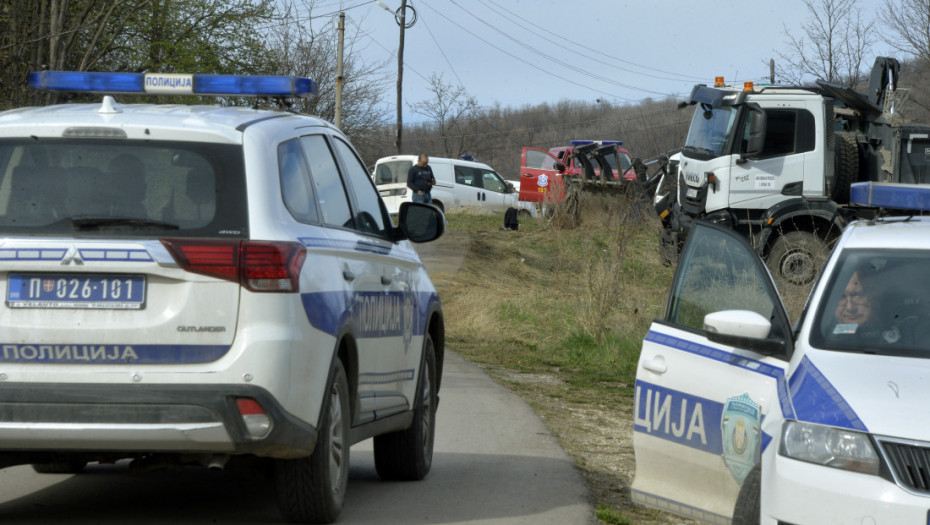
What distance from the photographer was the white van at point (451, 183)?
117 feet

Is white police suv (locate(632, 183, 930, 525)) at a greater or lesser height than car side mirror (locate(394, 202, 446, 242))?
lesser

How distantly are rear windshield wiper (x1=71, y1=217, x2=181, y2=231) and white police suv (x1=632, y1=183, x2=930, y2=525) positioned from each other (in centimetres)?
219

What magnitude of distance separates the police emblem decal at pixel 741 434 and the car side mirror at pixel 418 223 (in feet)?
7.19

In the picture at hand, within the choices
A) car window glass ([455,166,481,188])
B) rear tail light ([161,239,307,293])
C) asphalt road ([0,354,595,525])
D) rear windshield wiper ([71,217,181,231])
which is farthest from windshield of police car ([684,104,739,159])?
car window glass ([455,166,481,188])

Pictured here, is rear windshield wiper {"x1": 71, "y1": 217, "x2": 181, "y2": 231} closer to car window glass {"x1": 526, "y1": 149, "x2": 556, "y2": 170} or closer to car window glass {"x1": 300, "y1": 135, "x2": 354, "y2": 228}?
car window glass {"x1": 300, "y1": 135, "x2": 354, "y2": 228}

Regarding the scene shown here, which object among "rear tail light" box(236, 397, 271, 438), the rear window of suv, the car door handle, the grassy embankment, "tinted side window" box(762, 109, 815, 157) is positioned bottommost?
the grassy embankment

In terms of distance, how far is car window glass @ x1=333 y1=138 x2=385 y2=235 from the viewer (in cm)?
621

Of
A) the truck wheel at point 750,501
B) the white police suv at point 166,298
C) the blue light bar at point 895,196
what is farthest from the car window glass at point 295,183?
the blue light bar at point 895,196

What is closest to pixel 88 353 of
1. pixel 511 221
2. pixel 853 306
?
pixel 853 306

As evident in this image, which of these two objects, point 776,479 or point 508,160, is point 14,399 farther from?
point 508,160

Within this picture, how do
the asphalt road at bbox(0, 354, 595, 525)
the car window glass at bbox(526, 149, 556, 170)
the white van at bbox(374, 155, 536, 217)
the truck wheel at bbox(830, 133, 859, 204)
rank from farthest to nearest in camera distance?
the car window glass at bbox(526, 149, 556, 170), the white van at bbox(374, 155, 536, 217), the truck wheel at bbox(830, 133, 859, 204), the asphalt road at bbox(0, 354, 595, 525)

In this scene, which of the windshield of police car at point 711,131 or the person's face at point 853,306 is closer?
the person's face at point 853,306

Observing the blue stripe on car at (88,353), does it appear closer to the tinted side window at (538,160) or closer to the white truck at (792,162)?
the white truck at (792,162)

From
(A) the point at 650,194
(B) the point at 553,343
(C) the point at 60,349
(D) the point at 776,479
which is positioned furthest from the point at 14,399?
(A) the point at 650,194
